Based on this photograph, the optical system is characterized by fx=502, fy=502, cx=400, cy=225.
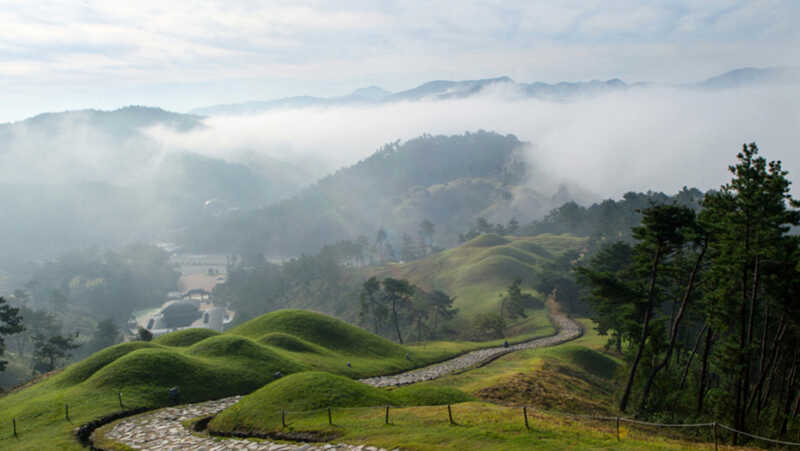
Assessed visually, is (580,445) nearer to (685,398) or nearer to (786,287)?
(786,287)

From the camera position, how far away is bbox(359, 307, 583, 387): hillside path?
167 ft

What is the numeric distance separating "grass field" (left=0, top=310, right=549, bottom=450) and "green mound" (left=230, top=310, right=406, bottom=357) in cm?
13

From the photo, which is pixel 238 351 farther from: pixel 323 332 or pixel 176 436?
pixel 176 436

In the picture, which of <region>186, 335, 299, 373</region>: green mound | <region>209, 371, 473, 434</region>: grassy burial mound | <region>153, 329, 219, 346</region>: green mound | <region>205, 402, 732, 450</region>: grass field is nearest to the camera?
<region>205, 402, 732, 450</region>: grass field

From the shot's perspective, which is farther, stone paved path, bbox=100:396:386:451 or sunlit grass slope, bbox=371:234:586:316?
sunlit grass slope, bbox=371:234:586:316

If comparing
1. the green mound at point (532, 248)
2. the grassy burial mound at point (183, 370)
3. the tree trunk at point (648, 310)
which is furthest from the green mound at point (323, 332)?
the green mound at point (532, 248)

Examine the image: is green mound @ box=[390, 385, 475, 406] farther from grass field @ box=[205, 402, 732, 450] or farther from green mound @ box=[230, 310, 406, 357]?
green mound @ box=[230, 310, 406, 357]

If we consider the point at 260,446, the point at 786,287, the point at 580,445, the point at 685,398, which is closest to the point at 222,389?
the point at 260,446

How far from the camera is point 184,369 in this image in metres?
41.7

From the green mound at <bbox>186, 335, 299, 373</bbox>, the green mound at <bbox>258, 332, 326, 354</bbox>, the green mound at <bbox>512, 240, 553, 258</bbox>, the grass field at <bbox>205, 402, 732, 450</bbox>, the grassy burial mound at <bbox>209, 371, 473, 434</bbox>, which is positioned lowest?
the green mound at <bbox>512, 240, 553, 258</bbox>

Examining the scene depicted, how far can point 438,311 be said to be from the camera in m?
120

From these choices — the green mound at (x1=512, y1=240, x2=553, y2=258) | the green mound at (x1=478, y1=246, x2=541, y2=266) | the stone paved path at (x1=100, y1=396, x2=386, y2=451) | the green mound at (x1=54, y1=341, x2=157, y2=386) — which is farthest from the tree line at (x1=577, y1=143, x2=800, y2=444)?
the green mound at (x1=512, y1=240, x2=553, y2=258)

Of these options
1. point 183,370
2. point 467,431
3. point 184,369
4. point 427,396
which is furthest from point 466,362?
point 467,431

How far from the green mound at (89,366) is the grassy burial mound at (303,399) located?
708 inches
